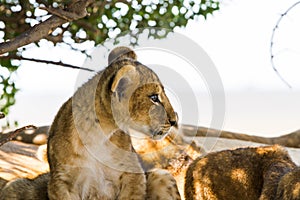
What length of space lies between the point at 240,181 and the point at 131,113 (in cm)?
99

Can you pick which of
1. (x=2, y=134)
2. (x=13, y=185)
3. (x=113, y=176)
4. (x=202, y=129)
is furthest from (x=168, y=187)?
(x=202, y=129)

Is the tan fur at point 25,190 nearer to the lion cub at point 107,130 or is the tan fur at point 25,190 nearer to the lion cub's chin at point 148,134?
the lion cub at point 107,130

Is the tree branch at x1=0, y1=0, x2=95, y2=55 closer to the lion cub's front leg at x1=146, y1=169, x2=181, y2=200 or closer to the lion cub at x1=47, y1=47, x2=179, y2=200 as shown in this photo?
the lion cub at x1=47, y1=47, x2=179, y2=200

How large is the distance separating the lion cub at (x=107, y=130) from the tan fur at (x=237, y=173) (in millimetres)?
458

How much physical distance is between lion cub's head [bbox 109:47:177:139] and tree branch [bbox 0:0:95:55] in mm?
418

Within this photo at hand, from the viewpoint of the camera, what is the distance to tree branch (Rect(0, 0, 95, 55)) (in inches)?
159

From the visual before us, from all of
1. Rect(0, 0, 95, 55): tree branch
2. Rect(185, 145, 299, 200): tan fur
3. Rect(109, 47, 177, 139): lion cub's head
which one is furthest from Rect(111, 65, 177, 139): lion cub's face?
Rect(185, 145, 299, 200): tan fur

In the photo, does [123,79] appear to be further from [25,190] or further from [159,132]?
[25,190]

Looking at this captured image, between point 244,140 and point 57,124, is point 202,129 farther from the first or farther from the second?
point 57,124

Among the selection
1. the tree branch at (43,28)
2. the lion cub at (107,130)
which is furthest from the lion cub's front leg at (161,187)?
the tree branch at (43,28)

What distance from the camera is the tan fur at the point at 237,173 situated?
4516 mm

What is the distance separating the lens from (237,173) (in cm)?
470

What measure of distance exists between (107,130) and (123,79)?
39 cm

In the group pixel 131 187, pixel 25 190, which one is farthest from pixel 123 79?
pixel 25 190
